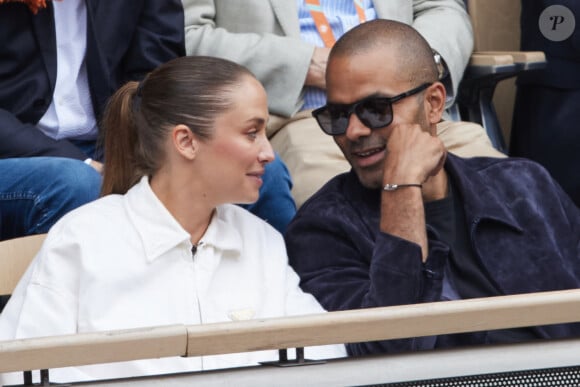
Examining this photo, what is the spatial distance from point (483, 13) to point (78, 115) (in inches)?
74.0

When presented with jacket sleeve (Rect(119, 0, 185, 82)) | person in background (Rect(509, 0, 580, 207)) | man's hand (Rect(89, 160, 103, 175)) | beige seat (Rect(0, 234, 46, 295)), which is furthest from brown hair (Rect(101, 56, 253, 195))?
person in background (Rect(509, 0, 580, 207))

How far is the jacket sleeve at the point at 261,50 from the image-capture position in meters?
3.65

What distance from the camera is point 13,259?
2559 millimetres

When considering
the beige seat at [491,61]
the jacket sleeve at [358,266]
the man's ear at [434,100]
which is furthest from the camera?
the beige seat at [491,61]

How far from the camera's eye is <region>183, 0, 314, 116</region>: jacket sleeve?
12.0 ft

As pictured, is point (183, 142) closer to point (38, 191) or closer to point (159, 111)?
point (159, 111)

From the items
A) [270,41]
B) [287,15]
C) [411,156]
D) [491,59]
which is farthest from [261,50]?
[411,156]

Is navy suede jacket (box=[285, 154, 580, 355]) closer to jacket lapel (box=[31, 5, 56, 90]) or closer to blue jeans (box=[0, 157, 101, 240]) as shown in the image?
blue jeans (box=[0, 157, 101, 240])

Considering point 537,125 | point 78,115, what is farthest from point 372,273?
point 537,125

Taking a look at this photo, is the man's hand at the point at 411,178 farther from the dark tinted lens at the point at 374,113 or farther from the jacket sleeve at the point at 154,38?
the jacket sleeve at the point at 154,38

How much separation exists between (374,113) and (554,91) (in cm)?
180

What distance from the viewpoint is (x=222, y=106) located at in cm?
256

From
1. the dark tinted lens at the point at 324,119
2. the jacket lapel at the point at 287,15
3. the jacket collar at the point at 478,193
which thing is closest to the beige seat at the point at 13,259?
the dark tinted lens at the point at 324,119

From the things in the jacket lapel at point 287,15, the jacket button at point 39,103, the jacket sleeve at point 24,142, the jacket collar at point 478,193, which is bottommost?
the jacket sleeve at point 24,142
